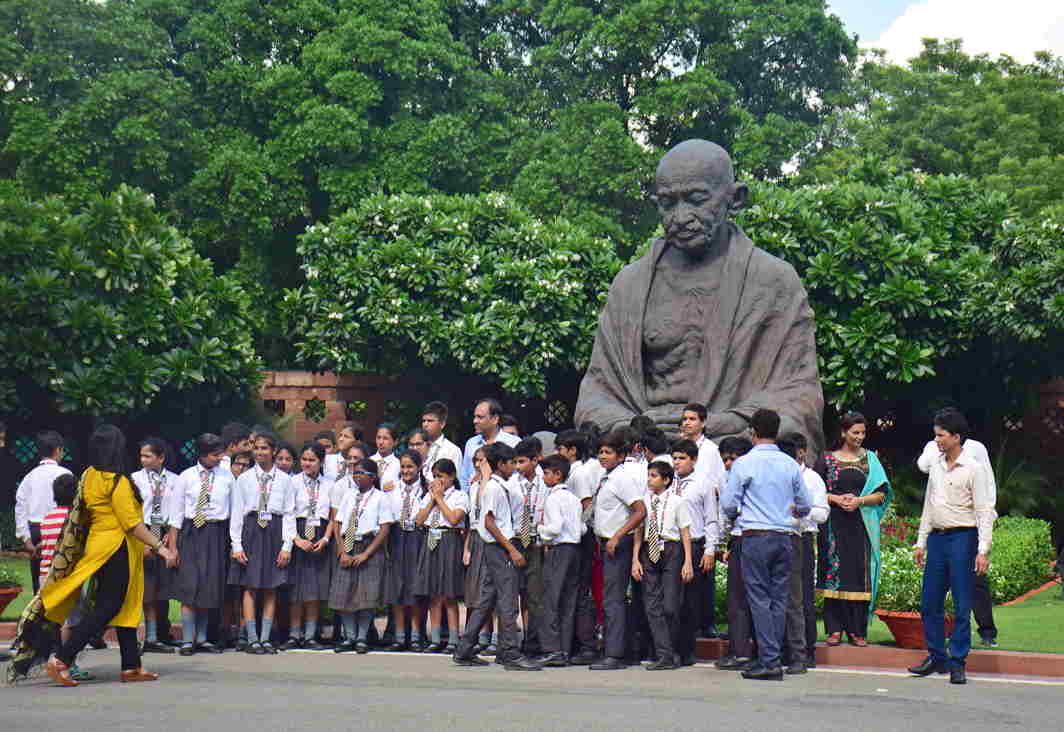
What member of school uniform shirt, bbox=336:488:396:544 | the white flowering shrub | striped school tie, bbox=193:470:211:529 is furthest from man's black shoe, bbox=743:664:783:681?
the white flowering shrub

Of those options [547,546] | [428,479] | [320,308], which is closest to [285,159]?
[320,308]

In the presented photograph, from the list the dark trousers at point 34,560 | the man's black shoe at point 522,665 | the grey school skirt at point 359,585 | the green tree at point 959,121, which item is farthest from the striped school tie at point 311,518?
the green tree at point 959,121

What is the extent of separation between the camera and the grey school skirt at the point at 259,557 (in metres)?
12.5

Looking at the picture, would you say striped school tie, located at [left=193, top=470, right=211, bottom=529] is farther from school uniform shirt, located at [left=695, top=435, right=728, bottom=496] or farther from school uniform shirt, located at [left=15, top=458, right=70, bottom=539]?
school uniform shirt, located at [left=695, top=435, right=728, bottom=496]

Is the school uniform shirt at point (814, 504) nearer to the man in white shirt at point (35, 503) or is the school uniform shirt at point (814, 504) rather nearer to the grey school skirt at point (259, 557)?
the grey school skirt at point (259, 557)

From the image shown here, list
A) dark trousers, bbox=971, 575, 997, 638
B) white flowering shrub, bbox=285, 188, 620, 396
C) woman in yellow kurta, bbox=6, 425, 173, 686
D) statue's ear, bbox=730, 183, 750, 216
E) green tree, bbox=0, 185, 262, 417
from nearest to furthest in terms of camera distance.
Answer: woman in yellow kurta, bbox=6, 425, 173, 686 < dark trousers, bbox=971, 575, 997, 638 < statue's ear, bbox=730, 183, 750, 216 < green tree, bbox=0, 185, 262, 417 < white flowering shrub, bbox=285, 188, 620, 396

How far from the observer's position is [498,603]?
11.2m

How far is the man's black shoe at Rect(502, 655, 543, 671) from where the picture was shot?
11016mm

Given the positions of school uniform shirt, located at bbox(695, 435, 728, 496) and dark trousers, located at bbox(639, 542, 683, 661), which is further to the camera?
school uniform shirt, located at bbox(695, 435, 728, 496)

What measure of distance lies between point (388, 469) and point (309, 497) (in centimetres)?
69

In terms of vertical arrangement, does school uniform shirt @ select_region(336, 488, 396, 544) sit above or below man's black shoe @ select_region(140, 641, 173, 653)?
above

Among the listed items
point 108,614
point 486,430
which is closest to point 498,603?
point 486,430

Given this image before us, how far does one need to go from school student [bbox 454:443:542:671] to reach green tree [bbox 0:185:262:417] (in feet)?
38.9

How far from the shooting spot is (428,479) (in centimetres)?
1302
